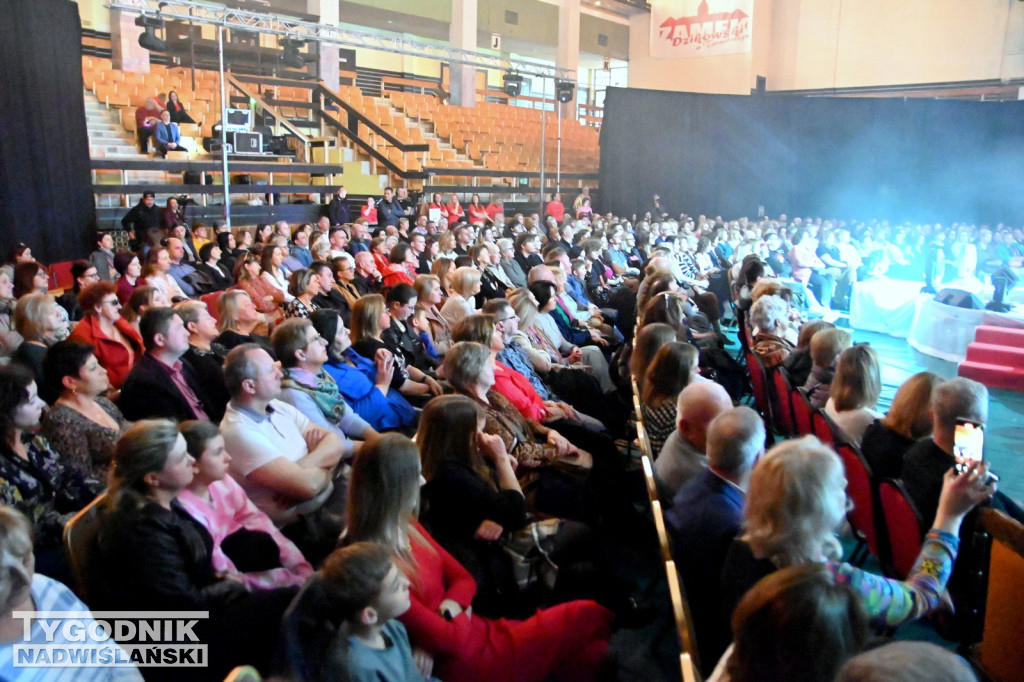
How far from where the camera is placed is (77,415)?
2605 mm

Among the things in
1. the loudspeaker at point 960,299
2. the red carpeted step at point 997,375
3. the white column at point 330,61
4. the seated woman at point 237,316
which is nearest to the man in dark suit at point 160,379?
the seated woman at point 237,316

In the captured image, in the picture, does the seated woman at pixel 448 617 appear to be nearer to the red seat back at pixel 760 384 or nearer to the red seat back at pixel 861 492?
the red seat back at pixel 861 492

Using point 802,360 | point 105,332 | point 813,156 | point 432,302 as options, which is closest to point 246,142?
point 432,302

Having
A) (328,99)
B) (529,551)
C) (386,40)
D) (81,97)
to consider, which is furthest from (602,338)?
(328,99)

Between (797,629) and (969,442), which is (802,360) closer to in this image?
(969,442)

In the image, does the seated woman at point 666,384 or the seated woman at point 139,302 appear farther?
the seated woman at point 139,302

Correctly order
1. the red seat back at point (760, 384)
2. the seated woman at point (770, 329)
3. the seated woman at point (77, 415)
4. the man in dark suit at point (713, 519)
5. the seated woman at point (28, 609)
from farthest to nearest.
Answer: the seated woman at point (770, 329)
the red seat back at point (760, 384)
the seated woman at point (77, 415)
the man in dark suit at point (713, 519)
the seated woman at point (28, 609)

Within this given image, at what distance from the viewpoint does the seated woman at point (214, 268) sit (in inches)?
258

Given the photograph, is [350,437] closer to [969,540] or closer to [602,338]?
[969,540]

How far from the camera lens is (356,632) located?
1.43m

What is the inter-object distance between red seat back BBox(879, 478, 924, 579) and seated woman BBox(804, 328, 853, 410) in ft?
4.13

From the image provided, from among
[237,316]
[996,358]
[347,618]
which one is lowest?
[996,358]

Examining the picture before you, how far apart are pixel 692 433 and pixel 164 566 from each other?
157 centimetres

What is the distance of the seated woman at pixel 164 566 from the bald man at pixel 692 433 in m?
1.27
